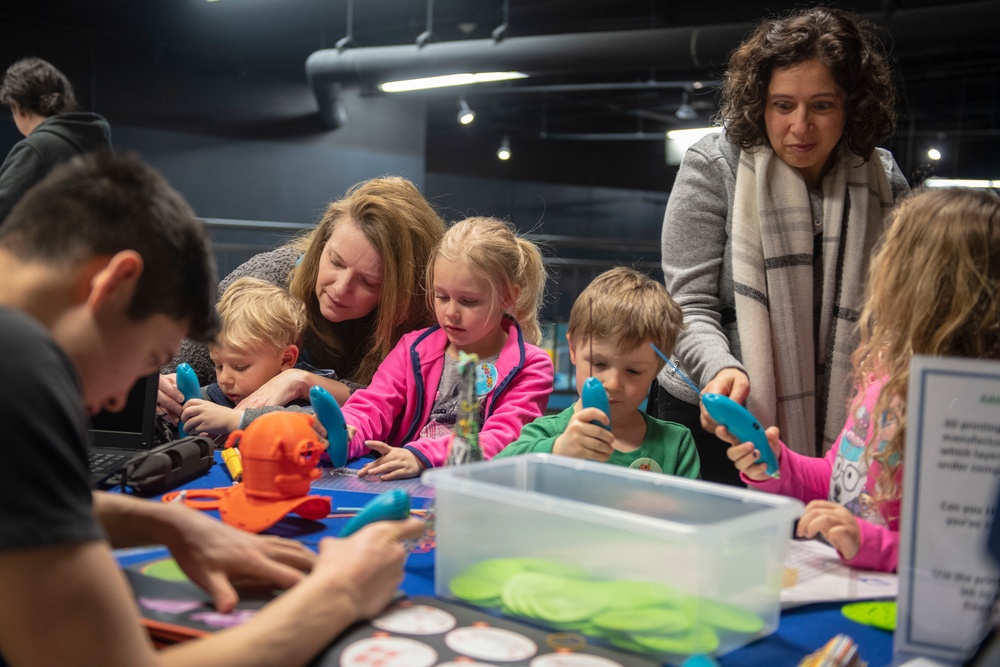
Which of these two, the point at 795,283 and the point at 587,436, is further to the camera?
the point at 795,283

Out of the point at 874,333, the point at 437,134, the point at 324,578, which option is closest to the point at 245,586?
the point at 324,578

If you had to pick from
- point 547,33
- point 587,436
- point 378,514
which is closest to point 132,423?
point 378,514

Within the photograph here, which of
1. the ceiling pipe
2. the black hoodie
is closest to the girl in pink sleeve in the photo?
the black hoodie

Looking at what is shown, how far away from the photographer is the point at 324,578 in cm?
86

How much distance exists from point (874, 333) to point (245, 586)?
87cm

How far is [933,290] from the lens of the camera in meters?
1.08

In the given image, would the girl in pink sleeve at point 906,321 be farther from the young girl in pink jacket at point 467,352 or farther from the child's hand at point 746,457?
the young girl in pink jacket at point 467,352

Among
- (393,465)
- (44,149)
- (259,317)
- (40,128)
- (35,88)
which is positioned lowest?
(393,465)

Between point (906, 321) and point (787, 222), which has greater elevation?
point (787, 222)

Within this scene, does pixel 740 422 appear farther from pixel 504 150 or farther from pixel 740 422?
pixel 504 150

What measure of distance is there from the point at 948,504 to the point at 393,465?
0.98 m

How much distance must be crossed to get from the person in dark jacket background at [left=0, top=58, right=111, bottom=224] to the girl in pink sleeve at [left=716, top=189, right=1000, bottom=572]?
3522 millimetres

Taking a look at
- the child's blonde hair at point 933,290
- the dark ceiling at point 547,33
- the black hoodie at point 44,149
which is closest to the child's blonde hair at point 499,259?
the child's blonde hair at point 933,290

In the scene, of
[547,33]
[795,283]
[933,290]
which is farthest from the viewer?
[547,33]
